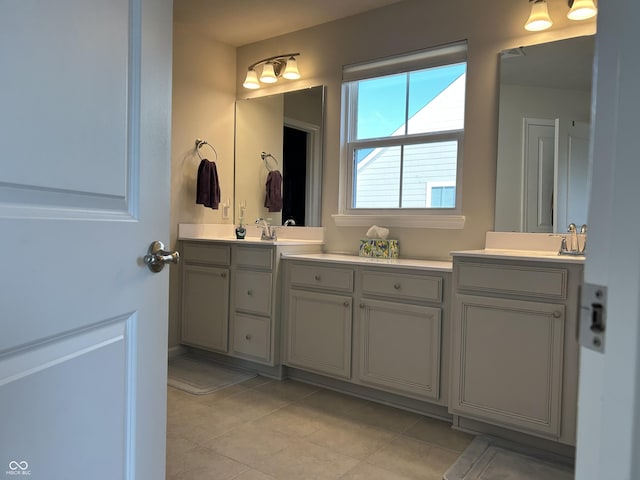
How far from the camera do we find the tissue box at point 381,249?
9.61 ft

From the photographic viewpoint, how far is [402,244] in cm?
296

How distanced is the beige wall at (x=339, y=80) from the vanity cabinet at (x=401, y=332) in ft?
1.64

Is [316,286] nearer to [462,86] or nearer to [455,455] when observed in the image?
[455,455]

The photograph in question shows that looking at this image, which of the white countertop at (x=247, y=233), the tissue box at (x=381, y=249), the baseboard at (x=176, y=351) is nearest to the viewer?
the tissue box at (x=381, y=249)

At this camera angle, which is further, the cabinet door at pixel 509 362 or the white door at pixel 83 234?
the cabinet door at pixel 509 362

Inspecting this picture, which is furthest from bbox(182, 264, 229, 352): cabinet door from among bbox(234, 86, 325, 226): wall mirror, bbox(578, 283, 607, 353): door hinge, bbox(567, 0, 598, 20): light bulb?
bbox(578, 283, 607, 353): door hinge

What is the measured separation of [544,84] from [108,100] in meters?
2.39

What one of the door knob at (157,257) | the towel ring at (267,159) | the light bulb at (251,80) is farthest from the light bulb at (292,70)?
the door knob at (157,257)

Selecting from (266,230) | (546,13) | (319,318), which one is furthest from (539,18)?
(266,230)

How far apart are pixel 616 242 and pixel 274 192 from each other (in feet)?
10.6

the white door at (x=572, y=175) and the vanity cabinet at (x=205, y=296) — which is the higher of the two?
the white door at (x=572, y=175)

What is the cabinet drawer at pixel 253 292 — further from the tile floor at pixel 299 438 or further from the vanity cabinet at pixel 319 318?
the tile floor at pixel 299 438

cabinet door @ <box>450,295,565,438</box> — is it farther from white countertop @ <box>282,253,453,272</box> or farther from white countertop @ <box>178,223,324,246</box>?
white countertop @ <box>178,223,324,246</box>

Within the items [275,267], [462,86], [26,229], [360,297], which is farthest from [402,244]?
[26,229]
